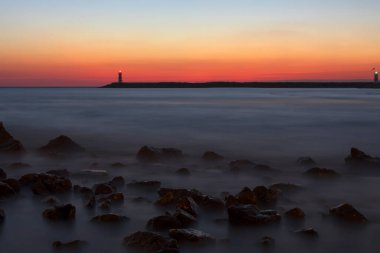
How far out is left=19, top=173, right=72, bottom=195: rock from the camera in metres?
4.89

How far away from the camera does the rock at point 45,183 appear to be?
16.1ft

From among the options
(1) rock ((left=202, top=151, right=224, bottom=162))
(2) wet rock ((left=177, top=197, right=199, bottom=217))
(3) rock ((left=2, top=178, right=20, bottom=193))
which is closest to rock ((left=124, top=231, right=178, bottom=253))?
(2) wet rock ((left=177, top=197, right=199, bottom=217))

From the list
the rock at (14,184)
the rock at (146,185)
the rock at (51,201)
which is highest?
the rock at (14,184)

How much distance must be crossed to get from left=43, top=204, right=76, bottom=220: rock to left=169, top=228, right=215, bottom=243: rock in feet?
3.47

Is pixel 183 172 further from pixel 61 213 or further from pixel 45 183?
pixel 61 213

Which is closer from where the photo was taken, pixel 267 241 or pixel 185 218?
pixel 267 241

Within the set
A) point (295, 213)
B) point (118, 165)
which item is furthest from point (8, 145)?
point (295, 213)

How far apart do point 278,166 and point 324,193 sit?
1.91m

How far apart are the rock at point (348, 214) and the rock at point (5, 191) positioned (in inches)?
135

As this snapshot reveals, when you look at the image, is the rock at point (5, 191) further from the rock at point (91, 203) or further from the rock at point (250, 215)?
the rock at point (250, 215)

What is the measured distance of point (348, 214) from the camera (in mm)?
4203

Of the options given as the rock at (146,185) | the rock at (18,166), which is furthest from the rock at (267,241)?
the rock at (18,166)

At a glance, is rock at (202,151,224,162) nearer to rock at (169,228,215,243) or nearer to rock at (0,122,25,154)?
rock at (0,122,25,154)

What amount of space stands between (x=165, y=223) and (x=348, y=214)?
1792 mm
